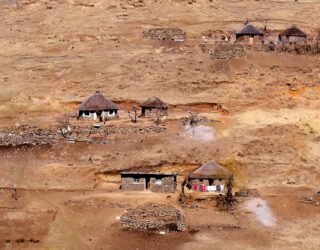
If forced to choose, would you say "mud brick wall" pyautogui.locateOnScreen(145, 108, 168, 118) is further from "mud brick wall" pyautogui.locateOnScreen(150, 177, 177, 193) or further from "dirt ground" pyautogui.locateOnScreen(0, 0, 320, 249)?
"mud brick wall" pyautogui.locateOnScreen(150, 177, 177, 193)

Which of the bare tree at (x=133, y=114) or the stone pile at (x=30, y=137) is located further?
the bare tree at (x=133, y=114)

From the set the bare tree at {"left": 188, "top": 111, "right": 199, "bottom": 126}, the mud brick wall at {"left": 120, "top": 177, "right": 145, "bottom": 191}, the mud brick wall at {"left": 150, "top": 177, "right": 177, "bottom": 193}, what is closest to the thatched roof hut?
the bare tree at {"left": 188, "top": 111, "right": 199, "bottom": 126}

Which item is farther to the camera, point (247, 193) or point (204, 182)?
point (204, 182)

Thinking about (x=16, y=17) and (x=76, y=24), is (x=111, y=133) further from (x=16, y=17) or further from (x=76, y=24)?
(x=16, y=17)

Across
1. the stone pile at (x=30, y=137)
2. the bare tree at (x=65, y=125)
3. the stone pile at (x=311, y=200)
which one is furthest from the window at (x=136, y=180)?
the stone pile at (x=311, y=200)

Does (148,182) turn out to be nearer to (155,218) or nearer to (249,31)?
(155,218)

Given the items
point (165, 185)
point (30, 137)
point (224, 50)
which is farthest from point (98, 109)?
point (224, 50)

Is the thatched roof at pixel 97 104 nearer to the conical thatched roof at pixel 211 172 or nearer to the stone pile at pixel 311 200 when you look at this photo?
the conical thatched roof at pixel 211 172
